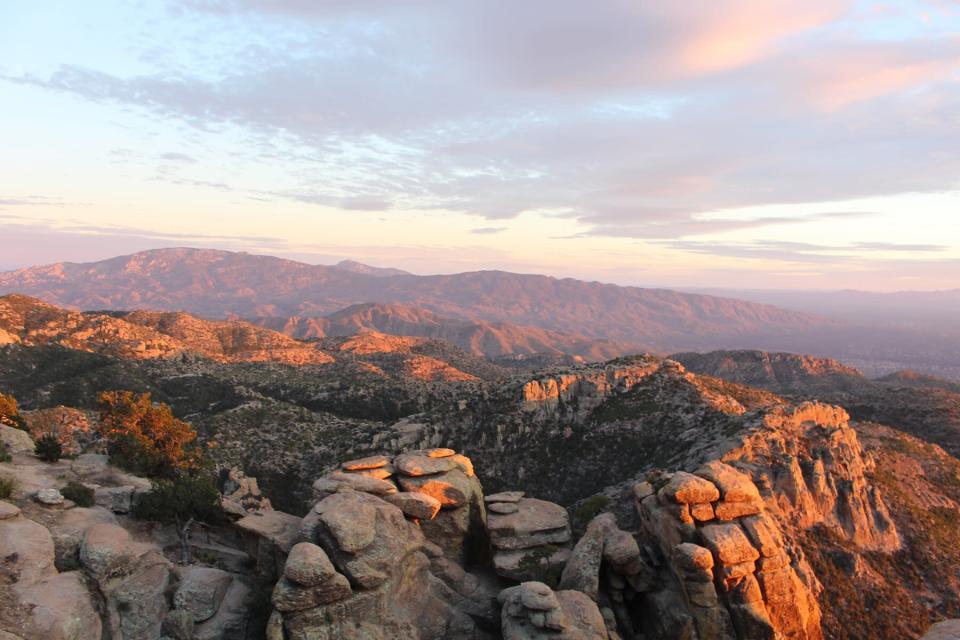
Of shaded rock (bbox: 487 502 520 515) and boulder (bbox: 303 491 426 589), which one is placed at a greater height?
boulder (bbox: 303 491 426 589)

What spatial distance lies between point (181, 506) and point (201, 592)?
7951 millimetres

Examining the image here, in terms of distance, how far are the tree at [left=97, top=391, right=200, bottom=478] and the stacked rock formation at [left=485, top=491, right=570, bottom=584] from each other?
28690 mm

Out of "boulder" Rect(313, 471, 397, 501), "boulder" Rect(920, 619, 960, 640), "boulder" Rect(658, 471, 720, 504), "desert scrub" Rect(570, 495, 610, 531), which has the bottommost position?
"desert scrub" Rect(570, 495, 610, 531)

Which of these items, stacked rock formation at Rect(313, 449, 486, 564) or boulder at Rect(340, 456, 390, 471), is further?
boulder at Rect(340, 456, 390, 471)

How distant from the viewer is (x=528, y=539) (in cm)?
3344

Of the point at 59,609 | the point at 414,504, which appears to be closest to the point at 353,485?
the point at 414,504

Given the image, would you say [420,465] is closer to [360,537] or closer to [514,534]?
[514,534]

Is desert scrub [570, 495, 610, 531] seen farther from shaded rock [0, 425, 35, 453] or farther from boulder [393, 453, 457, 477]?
shaded rock [0, 425, 35, 453]

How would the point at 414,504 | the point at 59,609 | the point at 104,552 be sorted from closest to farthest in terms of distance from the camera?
the point at 59,609 → the point at 104,552 → the point at 414,504

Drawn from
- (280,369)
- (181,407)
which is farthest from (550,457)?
(280,369)

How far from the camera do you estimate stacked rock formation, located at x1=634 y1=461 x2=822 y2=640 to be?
27453 mm

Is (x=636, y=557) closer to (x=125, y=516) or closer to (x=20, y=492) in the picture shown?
(x=125, y=516)

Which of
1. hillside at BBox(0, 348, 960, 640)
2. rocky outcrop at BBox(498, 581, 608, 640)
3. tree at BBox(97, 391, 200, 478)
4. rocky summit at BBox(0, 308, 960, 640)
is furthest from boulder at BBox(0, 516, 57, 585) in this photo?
rocky outcrop at BBox(498, 581, 608, 640)

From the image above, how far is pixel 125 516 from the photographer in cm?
3203
